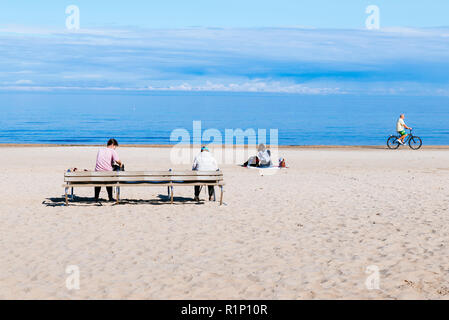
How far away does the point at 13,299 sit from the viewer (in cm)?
625

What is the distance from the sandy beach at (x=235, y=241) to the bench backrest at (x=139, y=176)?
60 cm

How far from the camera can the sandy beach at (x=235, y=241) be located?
22.1ft

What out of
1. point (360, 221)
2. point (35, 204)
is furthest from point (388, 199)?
point (35, 204)

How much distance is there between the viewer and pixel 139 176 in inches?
490

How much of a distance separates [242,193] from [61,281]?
26.7 ft

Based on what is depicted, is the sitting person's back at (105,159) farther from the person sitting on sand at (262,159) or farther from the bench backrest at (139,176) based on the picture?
the person sitting on sand at (262,159)

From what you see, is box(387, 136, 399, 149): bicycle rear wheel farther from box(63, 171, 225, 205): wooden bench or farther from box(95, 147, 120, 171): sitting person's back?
box(95, 147, 120, 171): sitting person's back

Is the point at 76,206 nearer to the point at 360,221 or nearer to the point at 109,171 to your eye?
the point at 109,171

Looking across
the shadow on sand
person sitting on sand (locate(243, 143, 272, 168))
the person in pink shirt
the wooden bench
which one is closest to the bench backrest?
the wooden bench

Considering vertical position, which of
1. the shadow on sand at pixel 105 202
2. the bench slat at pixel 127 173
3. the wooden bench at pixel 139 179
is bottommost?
the shadow on sand at pixel 105 202

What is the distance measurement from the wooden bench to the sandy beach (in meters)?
0.51

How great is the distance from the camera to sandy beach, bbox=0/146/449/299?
6.74 metres

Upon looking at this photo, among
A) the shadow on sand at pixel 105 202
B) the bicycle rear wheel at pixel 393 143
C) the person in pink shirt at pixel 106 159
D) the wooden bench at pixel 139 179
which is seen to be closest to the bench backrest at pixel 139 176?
the wooden bench at pixel 139 179
